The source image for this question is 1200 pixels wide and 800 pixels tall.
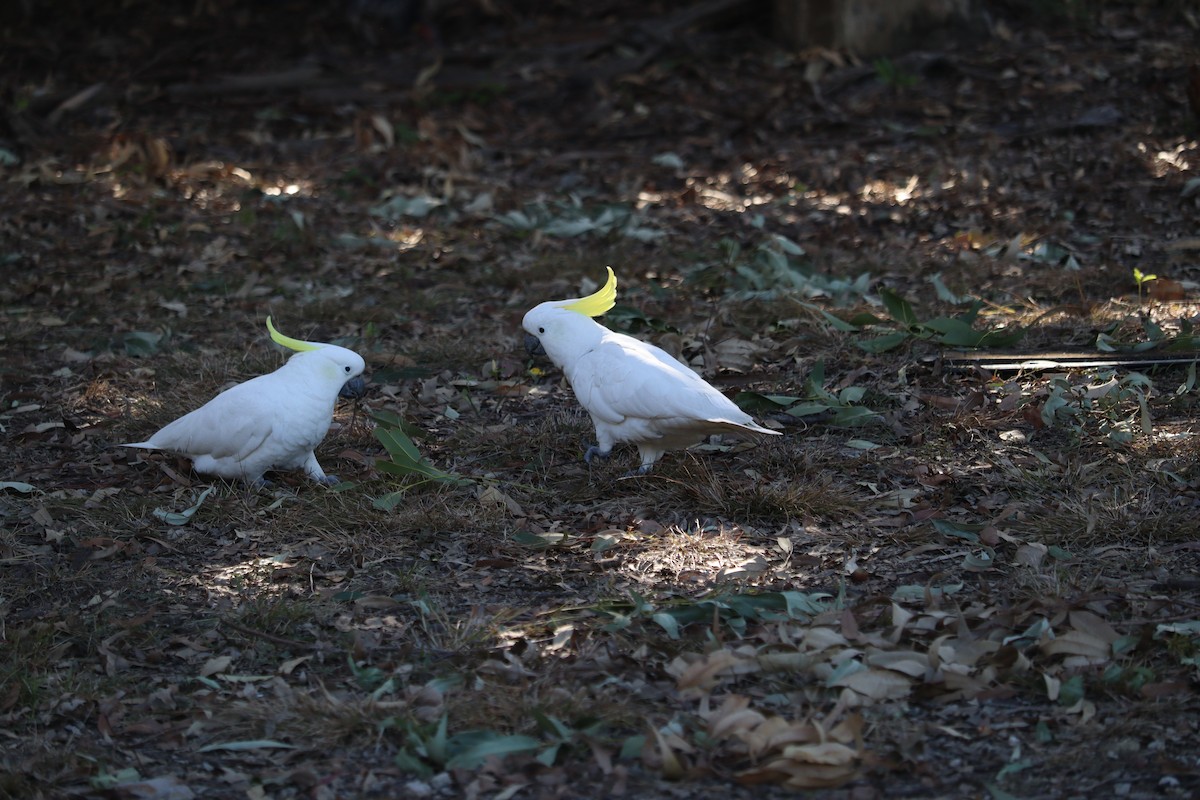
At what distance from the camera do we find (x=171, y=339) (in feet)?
14.9

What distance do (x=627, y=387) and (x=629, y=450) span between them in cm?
47

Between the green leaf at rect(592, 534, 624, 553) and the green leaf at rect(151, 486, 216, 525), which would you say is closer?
the green leaf at rect(592, 534, 624, 553)

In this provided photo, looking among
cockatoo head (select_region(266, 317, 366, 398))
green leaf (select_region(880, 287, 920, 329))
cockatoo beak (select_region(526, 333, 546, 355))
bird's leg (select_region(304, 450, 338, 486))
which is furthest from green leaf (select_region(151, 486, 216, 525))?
green leaf (select_region(880, 287, 920, 329))

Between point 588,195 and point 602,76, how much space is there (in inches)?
63.0

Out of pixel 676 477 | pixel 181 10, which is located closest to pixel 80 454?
pixel 676 477

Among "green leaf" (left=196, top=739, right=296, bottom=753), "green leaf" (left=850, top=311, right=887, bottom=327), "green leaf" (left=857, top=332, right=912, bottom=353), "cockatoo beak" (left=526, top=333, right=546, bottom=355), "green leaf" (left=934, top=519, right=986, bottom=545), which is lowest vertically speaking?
"green leaf" (left=196, top=739, right=296, bottom=753)

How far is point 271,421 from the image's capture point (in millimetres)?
3078

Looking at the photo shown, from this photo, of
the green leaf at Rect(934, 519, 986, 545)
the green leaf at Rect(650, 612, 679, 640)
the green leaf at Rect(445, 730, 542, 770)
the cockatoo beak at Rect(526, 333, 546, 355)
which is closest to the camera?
the green leaf at Rect(445, 730, 542, 770)

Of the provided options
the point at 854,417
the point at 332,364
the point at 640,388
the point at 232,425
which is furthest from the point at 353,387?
the point at 854,417

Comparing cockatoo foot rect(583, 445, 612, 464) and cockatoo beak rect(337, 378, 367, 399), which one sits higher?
cockatoo beak rect(337, 378, 367, 399)

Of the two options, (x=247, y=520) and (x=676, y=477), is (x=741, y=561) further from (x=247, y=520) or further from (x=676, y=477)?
(x=247, y=520)

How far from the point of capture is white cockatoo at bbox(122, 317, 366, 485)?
3098 millimetres

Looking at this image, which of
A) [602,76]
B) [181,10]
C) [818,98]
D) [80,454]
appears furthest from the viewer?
[181,10]

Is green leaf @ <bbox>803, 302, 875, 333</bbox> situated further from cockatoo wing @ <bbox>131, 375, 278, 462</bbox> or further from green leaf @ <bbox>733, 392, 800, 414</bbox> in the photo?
cockatoo wing @ <bbox>131, 375, 278, 462</bbox>
